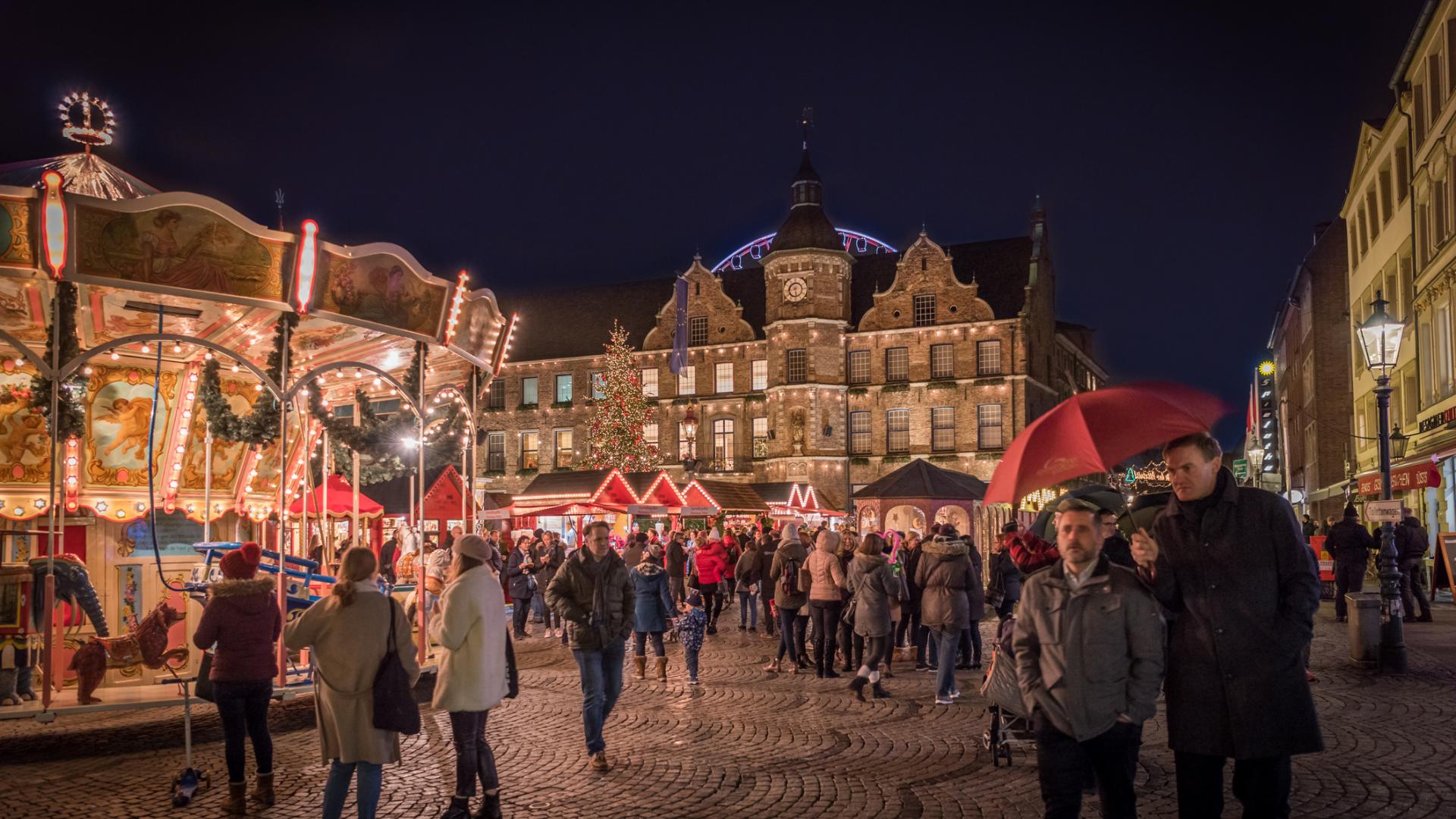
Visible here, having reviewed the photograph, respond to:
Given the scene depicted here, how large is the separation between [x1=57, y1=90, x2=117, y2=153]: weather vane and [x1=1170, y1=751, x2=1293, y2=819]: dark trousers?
36.8ft

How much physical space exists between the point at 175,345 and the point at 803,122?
41.2 meters

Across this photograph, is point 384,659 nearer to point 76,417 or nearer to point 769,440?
point 76,417

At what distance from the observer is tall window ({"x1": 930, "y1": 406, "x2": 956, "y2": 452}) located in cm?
4584

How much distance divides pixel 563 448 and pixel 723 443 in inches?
316

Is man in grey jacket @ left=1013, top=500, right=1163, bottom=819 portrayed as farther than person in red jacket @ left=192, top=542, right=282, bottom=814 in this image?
No

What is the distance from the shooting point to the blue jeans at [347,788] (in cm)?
552

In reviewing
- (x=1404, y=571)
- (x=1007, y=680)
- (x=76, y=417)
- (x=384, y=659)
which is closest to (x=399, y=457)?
(x=76, y=417)

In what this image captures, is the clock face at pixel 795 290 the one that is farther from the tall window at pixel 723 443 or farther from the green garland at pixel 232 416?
the green garland at pixel 232 416

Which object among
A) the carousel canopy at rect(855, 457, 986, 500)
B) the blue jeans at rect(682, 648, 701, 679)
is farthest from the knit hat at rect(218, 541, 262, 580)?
the carousel canopy at rect(855, 457, 986, 500)

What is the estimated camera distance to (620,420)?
4425cm

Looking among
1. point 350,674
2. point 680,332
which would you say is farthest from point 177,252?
point 680,332

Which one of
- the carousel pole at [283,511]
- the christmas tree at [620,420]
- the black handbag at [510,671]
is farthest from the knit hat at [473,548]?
the christmas tree at [620,420]

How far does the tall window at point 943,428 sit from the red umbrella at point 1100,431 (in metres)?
41.8

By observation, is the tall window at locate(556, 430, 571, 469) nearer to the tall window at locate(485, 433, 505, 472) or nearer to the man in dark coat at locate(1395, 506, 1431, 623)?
the tall window at locate(485, 433, 505, 472)
